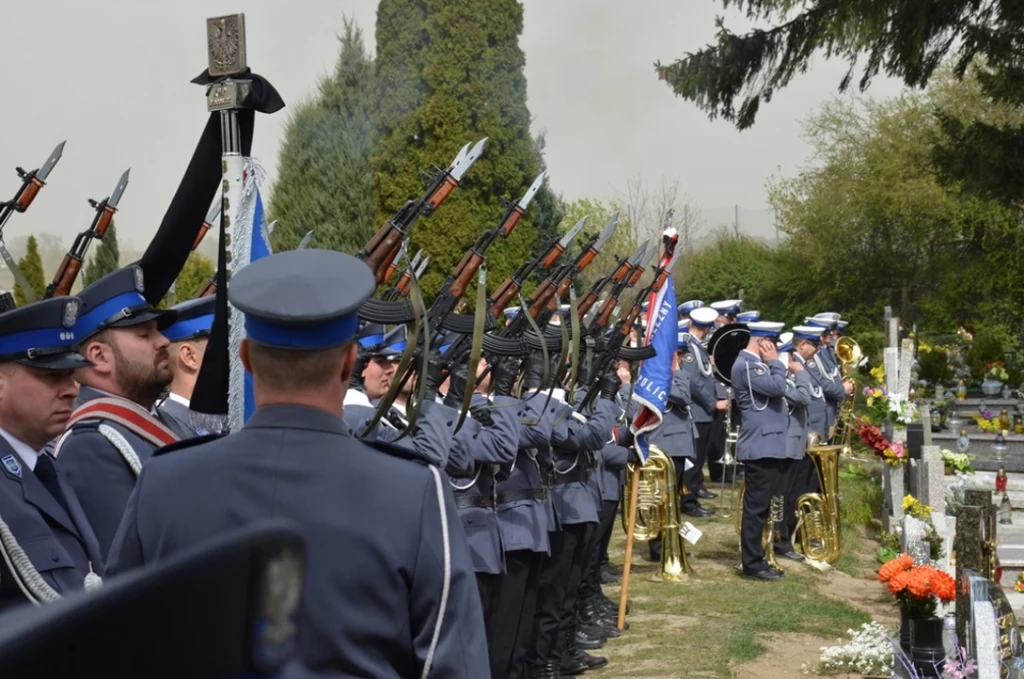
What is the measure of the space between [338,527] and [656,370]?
7959mm

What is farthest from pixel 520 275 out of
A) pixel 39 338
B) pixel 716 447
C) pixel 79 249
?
pixel 716 447

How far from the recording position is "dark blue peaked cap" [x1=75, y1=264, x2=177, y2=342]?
3.83 m

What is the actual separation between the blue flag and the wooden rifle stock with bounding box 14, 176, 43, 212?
16.3 ft

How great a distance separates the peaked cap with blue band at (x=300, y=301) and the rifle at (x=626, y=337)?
5.86m

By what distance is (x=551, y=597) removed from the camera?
773 centimetres

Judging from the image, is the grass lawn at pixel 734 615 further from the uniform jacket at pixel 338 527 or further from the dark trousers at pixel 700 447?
the uniform jacket at pixel 338 527

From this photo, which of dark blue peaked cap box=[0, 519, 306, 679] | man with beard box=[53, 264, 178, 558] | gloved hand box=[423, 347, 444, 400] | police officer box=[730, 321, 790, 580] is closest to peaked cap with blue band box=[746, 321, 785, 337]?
police officer box=[730, 321, 790, 580]

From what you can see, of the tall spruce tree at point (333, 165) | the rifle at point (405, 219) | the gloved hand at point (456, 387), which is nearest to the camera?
the rifle at point (405, 219)

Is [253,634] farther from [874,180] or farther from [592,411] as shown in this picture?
[874,180]

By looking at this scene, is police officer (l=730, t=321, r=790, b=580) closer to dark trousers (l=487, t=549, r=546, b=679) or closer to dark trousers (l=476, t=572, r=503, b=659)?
dark trousers (l=487, t=549, r=546, b=679)

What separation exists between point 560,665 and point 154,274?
4592 mm

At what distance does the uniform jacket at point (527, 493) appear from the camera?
691 centimetres

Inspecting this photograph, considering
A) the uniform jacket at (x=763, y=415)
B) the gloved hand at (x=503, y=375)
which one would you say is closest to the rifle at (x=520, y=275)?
the gloved hand at (x=503, y=375)

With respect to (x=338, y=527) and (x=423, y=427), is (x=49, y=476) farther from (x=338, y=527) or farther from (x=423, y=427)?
(x=423, y=427)
